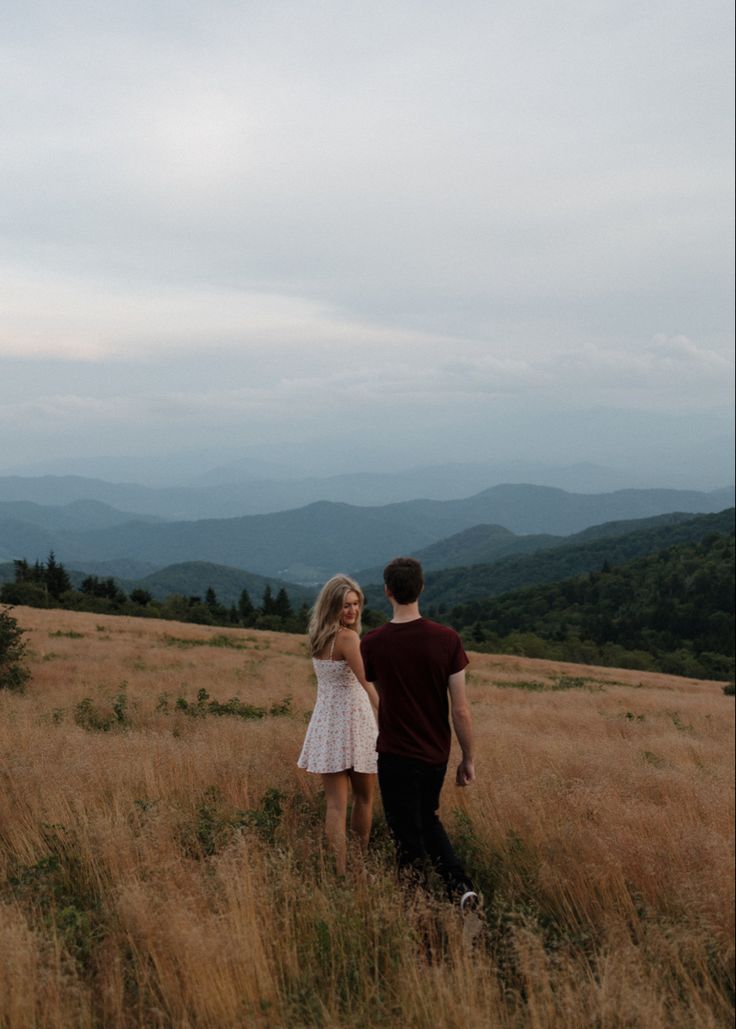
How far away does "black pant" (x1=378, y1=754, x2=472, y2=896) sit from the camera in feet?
15.3

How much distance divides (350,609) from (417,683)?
759 mm

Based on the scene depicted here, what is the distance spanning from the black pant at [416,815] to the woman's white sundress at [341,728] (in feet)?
1.33

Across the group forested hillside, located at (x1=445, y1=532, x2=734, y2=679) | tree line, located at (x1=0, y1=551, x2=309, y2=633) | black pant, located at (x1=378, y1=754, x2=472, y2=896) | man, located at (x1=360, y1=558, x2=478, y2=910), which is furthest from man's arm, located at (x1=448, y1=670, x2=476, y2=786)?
forested hillside, located at (x1=445, y1=532, x2=734, y2=679)

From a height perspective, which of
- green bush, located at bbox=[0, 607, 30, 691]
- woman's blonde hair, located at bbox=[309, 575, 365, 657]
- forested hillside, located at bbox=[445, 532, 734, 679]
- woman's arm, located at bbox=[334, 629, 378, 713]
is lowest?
forested hillside, located at bbox=[445, 532, 734, 679]

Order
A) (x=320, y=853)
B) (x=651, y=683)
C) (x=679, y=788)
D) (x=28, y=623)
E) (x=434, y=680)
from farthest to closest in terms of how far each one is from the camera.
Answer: (x=651, y=683) < (x=28, y=623) < (x=679, y=788) < (x=320, y=853) < (x=434, y=680)

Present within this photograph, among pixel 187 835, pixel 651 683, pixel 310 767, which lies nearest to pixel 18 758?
pixel 187 835

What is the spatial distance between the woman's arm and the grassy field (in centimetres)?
102

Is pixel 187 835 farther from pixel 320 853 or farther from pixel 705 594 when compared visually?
pixel 705 594

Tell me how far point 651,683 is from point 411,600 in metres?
33.5

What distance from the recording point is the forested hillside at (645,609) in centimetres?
10606

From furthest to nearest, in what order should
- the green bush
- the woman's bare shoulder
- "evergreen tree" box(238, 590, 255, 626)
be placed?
"evergreen tree" box(238, 590, 255, 626)
the green bush
the woman's bare shoulder

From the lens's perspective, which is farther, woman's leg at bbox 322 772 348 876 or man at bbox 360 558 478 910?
woman's leg at bbox 322 772 348 876

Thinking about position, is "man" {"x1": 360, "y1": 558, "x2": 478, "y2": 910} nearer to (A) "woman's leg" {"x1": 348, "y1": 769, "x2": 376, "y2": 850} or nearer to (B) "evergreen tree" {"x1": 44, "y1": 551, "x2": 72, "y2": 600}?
(A) "woman's leg" {"x1": 348, "y1": 769, "x2": 376, "y2": 850}

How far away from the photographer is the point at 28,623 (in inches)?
1110
